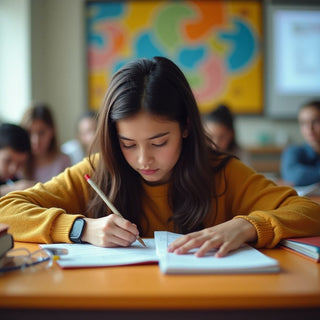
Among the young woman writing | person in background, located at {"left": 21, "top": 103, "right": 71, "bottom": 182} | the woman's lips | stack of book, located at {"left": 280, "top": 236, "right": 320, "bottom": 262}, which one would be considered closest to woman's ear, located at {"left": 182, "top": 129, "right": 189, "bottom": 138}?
the young woman writing

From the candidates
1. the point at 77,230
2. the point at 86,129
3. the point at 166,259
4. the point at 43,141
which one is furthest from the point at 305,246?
the point at 86,129

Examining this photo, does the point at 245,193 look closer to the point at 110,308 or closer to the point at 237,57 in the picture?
the point at 110,308

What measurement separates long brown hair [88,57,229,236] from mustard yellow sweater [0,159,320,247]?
1.8 inches

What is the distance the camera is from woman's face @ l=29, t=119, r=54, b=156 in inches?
112

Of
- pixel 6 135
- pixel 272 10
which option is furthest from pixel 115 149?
pixel 272 10

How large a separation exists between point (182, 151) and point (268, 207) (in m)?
0.32

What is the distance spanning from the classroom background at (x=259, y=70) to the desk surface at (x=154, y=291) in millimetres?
3109

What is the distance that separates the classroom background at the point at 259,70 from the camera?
12.5ft

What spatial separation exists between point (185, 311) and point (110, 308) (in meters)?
0.12

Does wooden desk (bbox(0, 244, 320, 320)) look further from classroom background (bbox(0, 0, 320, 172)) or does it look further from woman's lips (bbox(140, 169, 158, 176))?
classroom background (bbox(0, 0, 320, 172))

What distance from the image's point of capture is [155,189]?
1.28 meters

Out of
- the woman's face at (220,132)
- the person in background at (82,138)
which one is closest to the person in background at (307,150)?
the woman's face at (220,132)

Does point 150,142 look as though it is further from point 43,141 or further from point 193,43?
point 193,43

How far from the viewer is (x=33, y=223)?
101cm
